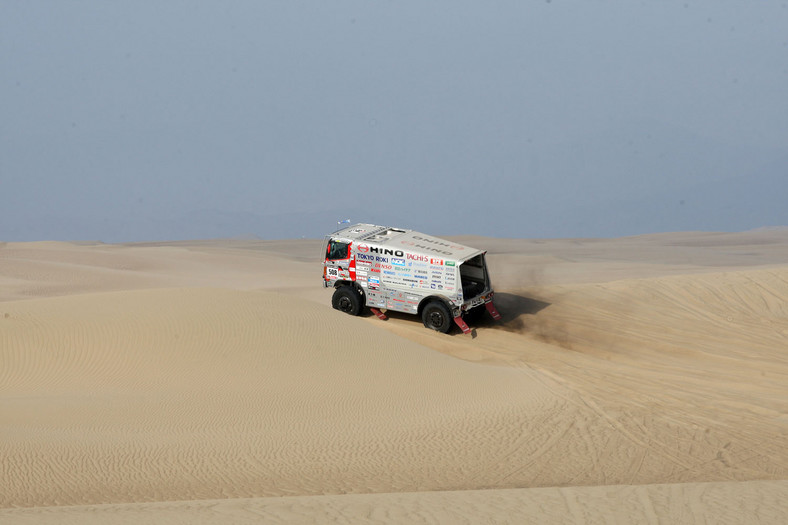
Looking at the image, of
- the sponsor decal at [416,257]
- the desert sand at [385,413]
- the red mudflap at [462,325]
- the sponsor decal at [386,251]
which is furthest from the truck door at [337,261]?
the red mudflap at [462,325]

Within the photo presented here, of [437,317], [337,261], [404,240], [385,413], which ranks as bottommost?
[385,413]

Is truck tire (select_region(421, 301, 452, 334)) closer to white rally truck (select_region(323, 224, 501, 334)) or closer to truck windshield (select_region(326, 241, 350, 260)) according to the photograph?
white rally truck (select_region(323, 224, 501, 334))

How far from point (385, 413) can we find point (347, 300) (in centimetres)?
779

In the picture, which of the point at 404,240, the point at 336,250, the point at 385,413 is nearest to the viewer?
the point at 385,413

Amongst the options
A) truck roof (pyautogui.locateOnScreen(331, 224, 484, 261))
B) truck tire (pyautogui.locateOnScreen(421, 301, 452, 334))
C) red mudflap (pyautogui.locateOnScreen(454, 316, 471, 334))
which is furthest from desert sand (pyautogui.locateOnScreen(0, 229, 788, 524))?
truck roof (pyautogui.locateOnScreen(331, 224, 484, 261))

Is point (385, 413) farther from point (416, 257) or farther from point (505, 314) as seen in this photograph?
point (505, 314)

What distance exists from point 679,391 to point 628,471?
4.54 meters

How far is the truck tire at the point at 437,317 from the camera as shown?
18797 millimetres

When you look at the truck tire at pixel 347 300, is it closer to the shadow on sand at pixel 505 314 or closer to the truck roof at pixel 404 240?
the shadow on sand at pixel 505 314

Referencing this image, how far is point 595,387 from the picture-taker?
48.3 ft

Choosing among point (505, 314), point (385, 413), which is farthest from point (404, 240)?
point (385, 413)

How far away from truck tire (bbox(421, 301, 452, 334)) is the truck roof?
4.02ft

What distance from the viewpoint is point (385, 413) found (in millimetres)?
12492

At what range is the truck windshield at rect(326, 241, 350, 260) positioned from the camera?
2005cm
